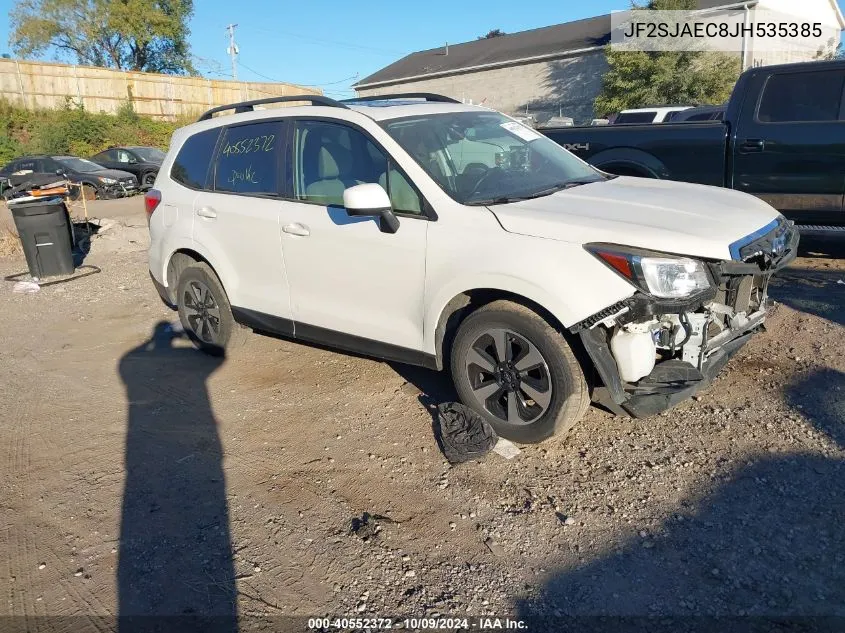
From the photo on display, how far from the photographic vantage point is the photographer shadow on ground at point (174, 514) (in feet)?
9.30

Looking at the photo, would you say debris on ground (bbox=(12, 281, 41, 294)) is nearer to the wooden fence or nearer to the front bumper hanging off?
the front bumper hanging off

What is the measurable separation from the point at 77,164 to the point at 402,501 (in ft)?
67.2

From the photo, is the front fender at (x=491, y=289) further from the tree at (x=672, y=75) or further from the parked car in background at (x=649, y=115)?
the tree at (x=672, y=75)

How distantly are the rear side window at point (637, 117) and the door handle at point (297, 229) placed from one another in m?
12.2

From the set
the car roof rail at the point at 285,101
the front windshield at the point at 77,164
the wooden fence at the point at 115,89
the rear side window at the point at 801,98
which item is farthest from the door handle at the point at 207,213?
the wooden fence at the point at 115,89

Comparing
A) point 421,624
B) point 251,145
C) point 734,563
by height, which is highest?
point 251,145

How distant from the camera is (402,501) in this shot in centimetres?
351

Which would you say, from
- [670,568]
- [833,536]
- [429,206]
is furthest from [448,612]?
[429,206]

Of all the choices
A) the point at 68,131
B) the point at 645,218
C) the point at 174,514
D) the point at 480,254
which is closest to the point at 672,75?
the point at 645,218

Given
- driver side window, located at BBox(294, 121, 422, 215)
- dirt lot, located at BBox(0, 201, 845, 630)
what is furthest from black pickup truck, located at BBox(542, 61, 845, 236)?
driver side window, located at BBox(294, 121, 422, 215)

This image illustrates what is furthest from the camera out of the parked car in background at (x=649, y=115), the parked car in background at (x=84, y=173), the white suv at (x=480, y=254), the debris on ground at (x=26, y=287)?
the parked car in background at (x=84, y=173)

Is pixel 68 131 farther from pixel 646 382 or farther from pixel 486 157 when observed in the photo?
pixel 646 382

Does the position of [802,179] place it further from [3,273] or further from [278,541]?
[3,273]

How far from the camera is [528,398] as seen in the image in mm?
3795
